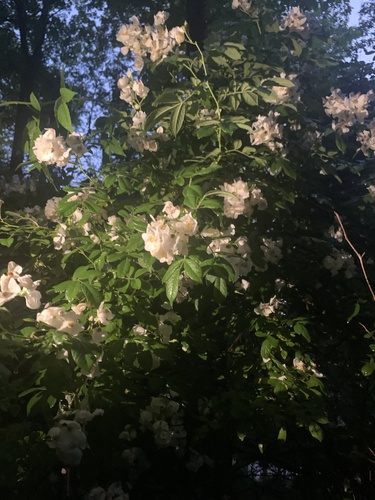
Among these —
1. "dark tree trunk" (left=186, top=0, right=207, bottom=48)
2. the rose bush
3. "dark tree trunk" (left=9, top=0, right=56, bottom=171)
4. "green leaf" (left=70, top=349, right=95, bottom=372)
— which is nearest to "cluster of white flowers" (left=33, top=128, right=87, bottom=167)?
the rose bush

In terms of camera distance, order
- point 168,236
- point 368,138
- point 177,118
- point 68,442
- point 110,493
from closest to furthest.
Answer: point 68,442
point 168,236
point 110,493
point 177,118
point 368,138

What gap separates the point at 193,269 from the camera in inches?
78.2

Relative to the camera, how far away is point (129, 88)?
3.20 m

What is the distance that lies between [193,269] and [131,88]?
65.3 inches

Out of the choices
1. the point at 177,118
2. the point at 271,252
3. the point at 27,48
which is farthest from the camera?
the point at 27,48

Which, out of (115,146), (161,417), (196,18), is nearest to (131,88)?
(115,146)

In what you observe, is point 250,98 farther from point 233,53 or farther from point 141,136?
point 141,136

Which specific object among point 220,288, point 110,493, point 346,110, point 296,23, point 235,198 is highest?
point 296,23

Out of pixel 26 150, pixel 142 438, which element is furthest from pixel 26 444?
pixel 26 150

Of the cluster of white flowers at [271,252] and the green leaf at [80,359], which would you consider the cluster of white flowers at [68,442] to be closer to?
the green leaf at [80,359]

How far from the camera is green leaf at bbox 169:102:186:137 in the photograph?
2.54 m

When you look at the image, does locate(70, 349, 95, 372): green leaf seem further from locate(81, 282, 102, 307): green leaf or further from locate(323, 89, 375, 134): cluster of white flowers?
locate(323, 89, 375, 134): cluster of white flowers

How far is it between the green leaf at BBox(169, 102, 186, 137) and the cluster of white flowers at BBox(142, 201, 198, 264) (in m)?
0.56

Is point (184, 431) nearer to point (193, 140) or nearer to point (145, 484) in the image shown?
point (145, 484)
